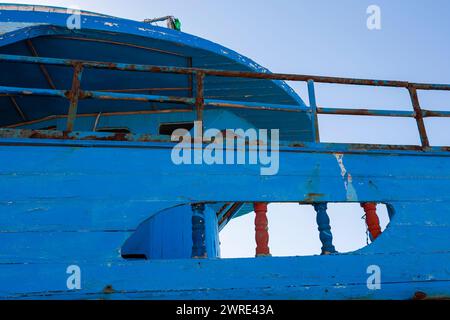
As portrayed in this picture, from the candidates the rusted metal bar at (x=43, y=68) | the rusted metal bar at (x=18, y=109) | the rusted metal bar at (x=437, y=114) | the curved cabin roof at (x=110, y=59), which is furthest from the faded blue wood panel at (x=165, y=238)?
the rusted metal bar at (x=437, y=114)

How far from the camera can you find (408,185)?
3.10 metres

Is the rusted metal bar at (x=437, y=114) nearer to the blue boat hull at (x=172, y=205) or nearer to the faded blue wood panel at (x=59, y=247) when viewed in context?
the blue boat hull at (x=172, y=205)

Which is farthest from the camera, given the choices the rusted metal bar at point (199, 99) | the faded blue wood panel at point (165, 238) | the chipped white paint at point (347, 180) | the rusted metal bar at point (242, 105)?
the faded blue wood panel at point (165, 238)

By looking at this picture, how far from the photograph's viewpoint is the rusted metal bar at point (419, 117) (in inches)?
133

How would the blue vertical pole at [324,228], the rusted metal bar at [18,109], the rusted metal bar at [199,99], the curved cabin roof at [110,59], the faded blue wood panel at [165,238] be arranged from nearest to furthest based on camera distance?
the blue vertical pole at [324,228]
the rusted metal bar at [199,99]
the curved cabin roof at [110,59]
the faded blue wood panel at [165,238]
the rusted metal bar at [18,109]

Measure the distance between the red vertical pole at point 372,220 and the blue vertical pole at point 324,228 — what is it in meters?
0.41

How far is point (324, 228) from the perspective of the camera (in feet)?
9.41

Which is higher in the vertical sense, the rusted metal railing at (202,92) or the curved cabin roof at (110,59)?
the curved cabin roof at (110,59)

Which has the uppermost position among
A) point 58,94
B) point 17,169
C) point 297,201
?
point 58,94
